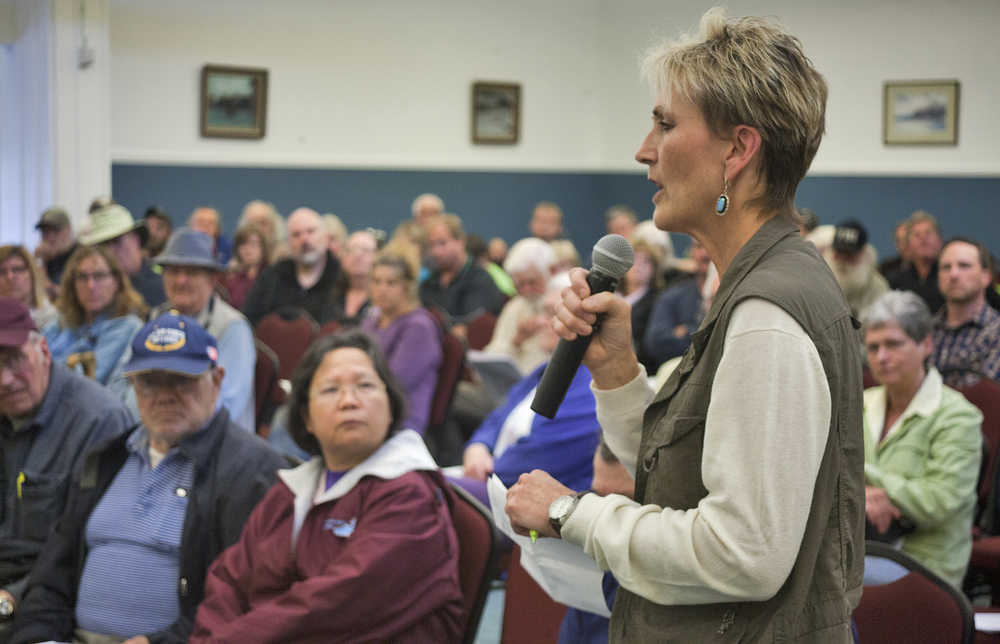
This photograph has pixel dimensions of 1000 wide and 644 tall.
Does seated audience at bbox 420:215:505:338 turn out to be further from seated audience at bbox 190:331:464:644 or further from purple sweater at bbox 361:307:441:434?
seated audience at bbox 190:331:464:644

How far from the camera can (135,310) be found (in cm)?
482

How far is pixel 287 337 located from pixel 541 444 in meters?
2.65

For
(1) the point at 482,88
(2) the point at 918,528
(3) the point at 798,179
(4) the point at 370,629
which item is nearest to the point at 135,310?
(4) the point at 370,629

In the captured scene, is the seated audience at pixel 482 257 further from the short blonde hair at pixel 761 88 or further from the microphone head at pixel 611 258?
the short blonde hair at pixel 761 88

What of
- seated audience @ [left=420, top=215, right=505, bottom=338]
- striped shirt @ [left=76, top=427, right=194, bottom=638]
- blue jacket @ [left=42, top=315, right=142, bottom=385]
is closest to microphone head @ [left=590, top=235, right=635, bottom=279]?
striped shirt @ [left=76, top=427, right=194, bottom=638]

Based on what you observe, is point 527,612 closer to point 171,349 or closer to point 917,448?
point 171,349

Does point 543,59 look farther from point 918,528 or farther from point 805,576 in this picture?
point 805,576

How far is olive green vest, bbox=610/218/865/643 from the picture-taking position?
1.21 m

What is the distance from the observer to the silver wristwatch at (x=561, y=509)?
1340 millimetres

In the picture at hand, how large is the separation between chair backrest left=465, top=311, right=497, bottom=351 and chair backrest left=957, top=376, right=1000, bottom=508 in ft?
9.83

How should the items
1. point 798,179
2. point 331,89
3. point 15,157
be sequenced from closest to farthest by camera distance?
point 798,179 < point 15,157 < point 331,89

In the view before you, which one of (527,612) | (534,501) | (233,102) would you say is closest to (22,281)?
(527,612)

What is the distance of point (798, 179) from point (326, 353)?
1.67m

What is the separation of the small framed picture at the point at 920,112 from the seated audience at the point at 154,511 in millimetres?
9748
